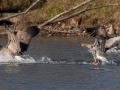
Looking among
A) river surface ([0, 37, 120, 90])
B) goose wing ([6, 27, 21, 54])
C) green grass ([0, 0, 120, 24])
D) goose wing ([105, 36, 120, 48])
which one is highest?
green grass ([0, 0, 120, 24])

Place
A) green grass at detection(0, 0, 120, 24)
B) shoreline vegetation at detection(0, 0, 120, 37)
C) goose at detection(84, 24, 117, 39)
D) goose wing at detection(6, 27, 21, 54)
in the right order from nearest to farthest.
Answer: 1. goose wing at detection(6, 27, 21, 54)
2. goose at detection(84, 24, 117, 39)
3. shoreline vegetation at detection(0, 0, 120, 37)
4. green grass at detection(0, 0, 120, 24)

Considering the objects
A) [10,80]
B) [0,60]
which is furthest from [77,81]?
[0,60]

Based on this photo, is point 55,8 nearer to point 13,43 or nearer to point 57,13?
point 57,13

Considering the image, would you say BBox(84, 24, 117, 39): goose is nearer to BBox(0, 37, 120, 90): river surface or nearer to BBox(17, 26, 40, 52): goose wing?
BBox(0, 37, 120, 90): river surface

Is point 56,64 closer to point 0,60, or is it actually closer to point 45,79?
point 0,60

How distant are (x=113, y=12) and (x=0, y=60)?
Result: 1393cm

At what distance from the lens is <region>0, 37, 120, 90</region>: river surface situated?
1218 centimetres

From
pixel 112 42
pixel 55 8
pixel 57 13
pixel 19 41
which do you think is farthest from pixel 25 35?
pixel 55 8

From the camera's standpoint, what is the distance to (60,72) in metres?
14.3

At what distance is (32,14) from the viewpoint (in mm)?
29656

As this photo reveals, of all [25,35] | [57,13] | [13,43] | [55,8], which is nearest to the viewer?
[13,43]

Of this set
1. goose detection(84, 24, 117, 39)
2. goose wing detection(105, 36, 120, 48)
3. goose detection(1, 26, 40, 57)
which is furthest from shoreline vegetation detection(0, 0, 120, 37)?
goose detection(1, 26, 40, 57)

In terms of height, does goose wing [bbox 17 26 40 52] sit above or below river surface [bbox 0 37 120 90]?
above

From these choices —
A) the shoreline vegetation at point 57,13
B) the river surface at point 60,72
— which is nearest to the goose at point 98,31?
the river surface at point 60,72
